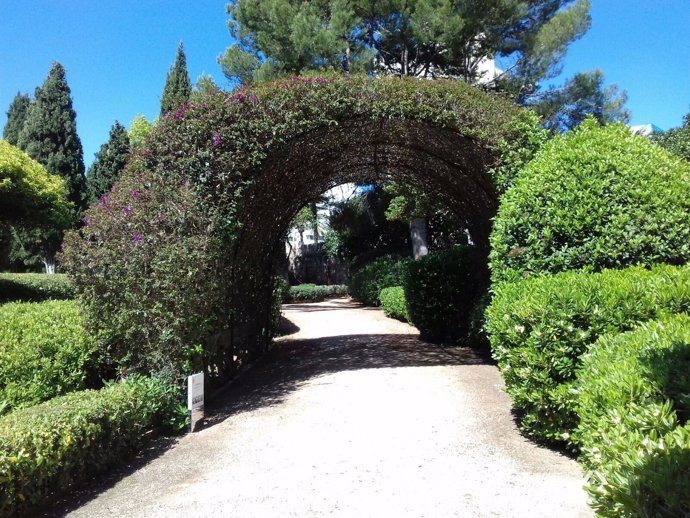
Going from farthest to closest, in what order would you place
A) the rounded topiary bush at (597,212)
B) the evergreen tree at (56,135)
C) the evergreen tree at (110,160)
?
1. the evergreen tree at (56,135)
2. the evergreen tree at (110,160)
3. the rounded topiary bush at (597,212)

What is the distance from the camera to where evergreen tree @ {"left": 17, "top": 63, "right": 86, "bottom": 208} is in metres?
28.2

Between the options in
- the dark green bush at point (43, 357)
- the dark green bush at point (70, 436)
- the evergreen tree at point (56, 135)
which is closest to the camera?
the dark green bush at point (70, 436)

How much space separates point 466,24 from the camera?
15.4m

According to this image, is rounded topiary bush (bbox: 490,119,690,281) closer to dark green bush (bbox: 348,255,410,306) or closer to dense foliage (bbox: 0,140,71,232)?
dense foliage (bbox: 0,140,71,232)

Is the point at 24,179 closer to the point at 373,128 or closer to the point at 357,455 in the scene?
the point at 373,128

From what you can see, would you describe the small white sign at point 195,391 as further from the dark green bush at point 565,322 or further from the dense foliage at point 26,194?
the dense foliage at point 26,194

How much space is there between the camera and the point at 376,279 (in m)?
21.0

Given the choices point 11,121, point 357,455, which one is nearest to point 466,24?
point 357,455

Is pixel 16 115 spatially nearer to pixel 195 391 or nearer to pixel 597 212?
pixel 195 391

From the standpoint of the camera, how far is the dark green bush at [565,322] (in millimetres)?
4562

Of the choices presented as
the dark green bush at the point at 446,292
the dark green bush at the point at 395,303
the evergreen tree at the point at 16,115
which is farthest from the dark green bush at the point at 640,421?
the evergreen tree at the point at 16,115

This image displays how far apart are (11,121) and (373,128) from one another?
1421 inches

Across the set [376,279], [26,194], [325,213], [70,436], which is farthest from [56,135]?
[70,436]

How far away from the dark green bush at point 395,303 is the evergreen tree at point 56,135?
18847 millimetres
